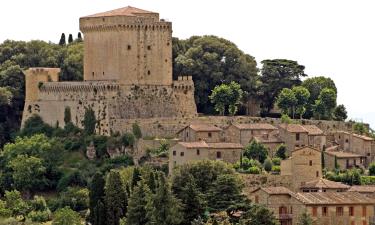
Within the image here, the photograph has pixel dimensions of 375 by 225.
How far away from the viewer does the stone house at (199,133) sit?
98.4m

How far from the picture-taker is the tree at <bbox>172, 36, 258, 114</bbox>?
111062 mm

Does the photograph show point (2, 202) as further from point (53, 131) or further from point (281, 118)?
point (281, 118)

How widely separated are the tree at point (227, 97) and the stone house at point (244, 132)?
6097 millimetres

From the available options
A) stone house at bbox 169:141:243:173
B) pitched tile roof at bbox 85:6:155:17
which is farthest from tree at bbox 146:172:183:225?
pitched tile roof at bbox 85:6:155:17

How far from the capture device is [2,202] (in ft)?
317

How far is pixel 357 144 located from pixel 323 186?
36.4 feet

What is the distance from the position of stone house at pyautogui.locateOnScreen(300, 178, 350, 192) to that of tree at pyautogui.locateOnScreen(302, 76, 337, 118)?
19.4 metres

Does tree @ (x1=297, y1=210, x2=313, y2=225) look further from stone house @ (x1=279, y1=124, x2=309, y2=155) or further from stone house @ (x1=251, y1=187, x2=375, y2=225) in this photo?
stone house @ (x1=279, y1=124, x2=309, y2=155)

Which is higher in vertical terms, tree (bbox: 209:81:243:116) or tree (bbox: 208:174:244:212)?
tree (bbox: 209:81:243:116)

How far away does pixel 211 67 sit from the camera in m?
111

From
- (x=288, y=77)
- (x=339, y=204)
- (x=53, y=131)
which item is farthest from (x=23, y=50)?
(x=339, y=204)

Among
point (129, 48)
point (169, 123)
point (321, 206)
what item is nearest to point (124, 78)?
point (129, 48)

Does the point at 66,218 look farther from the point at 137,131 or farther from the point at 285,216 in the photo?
the point at 137,131

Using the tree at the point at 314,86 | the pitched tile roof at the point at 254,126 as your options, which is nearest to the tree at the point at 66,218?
the pitched tile roof at the point at 254,126
